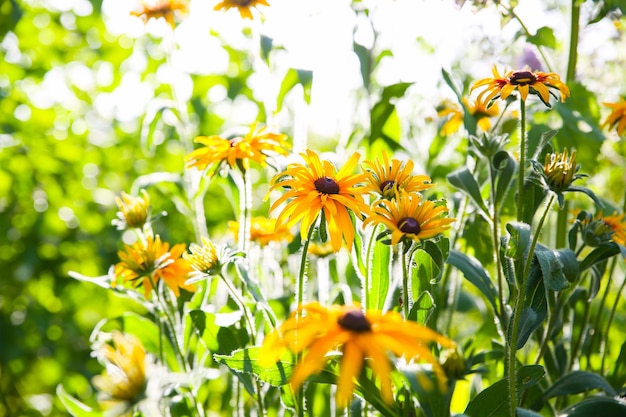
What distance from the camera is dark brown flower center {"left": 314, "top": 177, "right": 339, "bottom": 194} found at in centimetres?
67

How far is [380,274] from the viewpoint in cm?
84

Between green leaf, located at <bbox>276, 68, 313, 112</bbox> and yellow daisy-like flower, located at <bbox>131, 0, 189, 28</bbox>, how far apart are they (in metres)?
0.25

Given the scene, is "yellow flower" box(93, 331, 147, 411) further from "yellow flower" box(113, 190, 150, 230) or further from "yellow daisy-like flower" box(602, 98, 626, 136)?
"yellow daisy-like flower" box(602, 98, 626, 136)

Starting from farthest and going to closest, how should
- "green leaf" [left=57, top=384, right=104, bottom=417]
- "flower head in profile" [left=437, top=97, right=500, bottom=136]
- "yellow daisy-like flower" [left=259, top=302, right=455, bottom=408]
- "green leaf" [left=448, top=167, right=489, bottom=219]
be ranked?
"flower head in profile" [left=437, top=97, right=500, bottom=136]
"green leaf" [left=57, top=384, right=104, bottom=417]
"green leaf" [left=448, top=167, right=489, bottom=219]
"yellow daisy-like flower" [left=259, top=302, right=455, bottom=408]

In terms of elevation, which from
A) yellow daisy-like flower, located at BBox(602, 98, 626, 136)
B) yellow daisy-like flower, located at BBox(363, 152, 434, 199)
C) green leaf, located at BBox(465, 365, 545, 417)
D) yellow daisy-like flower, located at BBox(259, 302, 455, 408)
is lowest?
green leaf, located at BBox(465, 365, 545, 417)

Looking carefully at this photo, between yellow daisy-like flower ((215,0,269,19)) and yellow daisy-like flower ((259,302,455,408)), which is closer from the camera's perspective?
yellow daisy-like flower ((259,302,455,408))

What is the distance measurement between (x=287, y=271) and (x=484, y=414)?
625mm

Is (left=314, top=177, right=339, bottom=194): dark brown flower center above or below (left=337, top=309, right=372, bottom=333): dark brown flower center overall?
above

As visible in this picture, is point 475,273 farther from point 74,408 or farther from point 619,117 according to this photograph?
point 74,408

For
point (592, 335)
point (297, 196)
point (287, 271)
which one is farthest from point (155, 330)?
point (592, 335)

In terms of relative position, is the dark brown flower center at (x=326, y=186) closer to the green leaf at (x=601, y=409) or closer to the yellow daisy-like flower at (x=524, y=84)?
the yellow daisy-like flower at (x=524, y=84)

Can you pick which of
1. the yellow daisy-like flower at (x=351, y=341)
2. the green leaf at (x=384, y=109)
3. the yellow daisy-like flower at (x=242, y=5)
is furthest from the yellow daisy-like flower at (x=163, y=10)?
the yellow daisy-like flower at (x=351, y=341)

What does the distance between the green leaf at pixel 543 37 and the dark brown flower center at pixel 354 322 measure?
69 centimetres

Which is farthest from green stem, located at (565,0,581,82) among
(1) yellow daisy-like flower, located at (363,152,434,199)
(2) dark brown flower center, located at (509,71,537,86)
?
(1) yellow daisy-like flower, located at (363,152,434,199)
